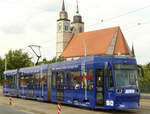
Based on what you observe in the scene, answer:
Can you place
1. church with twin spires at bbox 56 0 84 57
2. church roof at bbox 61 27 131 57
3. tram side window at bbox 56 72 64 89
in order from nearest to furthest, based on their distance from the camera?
tram side window at bbox 56 72 64 89, church roof at bbox 61 27 131 57, church with twin spires at bbox 56 0 84 57

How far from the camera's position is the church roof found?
7699 centimetres

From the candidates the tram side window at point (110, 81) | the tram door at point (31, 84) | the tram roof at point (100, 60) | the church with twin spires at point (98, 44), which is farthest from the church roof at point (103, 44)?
the tram side window at point (110, 81)

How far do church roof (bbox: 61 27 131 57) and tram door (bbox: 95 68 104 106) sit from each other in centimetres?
5978

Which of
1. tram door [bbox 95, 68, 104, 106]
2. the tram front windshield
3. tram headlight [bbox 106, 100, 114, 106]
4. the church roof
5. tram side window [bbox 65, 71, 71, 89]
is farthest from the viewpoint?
the church roof

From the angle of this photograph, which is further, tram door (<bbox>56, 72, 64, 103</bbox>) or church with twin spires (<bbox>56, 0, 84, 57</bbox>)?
church with twin spires (<bbox>56, 0, 84, 57</bbox>)

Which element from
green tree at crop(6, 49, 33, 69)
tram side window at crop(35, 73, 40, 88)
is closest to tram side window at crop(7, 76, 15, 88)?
tram side window at crop(35, 73, 40, 88)

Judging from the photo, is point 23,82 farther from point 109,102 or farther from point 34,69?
point 109,102

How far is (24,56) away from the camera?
207 ft

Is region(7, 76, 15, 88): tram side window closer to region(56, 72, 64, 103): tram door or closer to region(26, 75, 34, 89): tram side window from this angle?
region(26, 75, 34, 89): tram side window

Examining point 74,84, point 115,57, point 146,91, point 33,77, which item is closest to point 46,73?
point 33,77

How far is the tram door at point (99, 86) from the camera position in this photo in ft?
47.3

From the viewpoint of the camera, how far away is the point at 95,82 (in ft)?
48.7

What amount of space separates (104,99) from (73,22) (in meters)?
105

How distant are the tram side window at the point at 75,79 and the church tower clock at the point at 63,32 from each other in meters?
85.5
